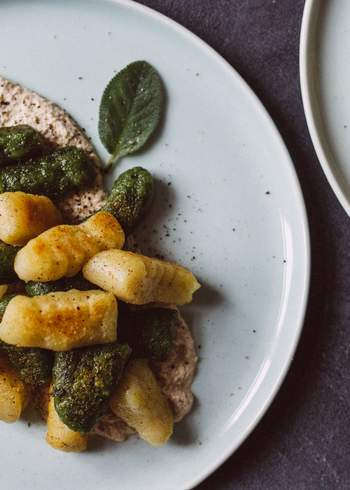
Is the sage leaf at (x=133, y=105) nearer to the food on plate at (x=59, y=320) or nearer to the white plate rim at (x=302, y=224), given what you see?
the white plate rim at (x=302, y=224)

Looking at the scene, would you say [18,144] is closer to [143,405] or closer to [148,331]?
[148,331]

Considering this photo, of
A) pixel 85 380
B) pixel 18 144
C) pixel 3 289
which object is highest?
pixel 18 144

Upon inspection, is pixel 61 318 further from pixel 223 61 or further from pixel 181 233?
pixel 223 61

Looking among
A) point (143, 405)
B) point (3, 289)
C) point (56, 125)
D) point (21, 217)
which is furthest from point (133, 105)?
point (143, 405)

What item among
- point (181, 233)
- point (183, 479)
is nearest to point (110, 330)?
point (181, 233)

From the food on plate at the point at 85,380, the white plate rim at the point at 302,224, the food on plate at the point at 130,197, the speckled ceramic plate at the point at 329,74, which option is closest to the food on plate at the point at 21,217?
the food on plate at the point at 130,197
